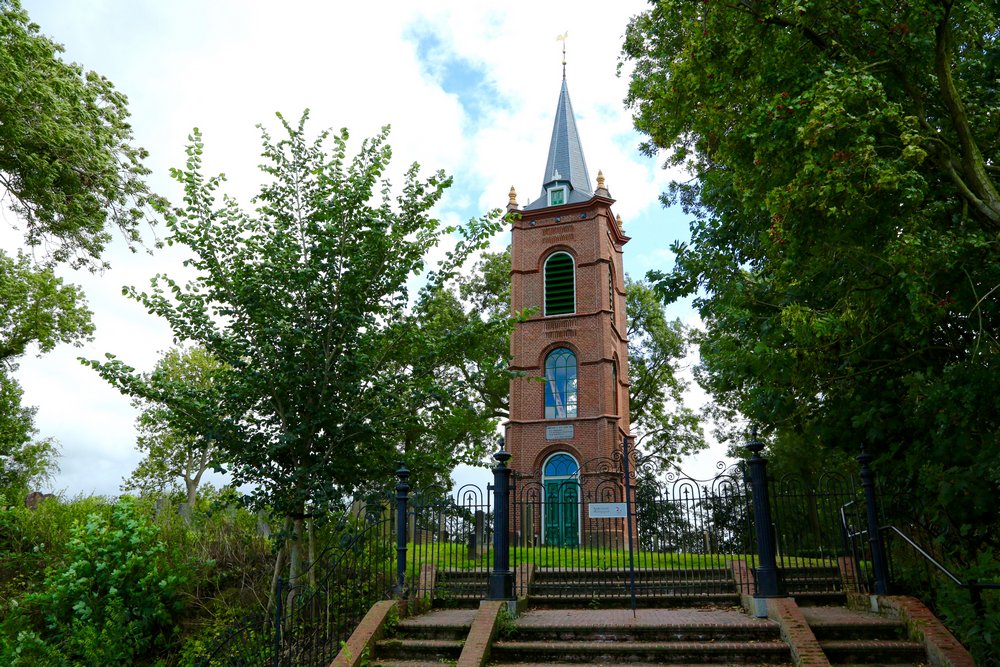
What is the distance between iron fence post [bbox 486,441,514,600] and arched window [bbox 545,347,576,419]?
1477 centimetres

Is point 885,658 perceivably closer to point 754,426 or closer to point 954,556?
point 954,556

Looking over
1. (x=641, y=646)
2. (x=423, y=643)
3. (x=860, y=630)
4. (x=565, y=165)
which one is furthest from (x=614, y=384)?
(x=423, y=643)

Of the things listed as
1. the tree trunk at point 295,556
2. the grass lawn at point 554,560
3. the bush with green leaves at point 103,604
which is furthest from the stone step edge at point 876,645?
the bush with green leaves at point 103,604

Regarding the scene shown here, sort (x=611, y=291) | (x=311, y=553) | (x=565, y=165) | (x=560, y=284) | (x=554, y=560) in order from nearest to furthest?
(x=311, y=553), (x=554, y=560), (x=560, y=284), (x=611, y=291), (x=565, y=165)

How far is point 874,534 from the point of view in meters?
8.96

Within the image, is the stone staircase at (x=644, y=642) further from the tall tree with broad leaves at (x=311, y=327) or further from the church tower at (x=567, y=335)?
the church tower at (x=567, y=335)

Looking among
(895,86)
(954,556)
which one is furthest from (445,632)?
(895,86)

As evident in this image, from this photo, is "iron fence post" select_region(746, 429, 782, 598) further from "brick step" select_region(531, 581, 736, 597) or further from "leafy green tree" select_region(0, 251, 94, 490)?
"leafy green tree" select_region(0, 251, 94, 490)

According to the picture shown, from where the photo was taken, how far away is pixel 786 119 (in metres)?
7.21

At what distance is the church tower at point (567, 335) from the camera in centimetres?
2397

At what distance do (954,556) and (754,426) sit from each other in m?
3.05

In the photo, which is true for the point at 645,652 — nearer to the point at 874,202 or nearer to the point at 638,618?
the point at 638,618

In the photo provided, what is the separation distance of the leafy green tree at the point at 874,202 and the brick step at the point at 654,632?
105 inches

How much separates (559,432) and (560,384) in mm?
1848
